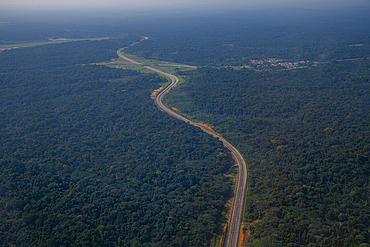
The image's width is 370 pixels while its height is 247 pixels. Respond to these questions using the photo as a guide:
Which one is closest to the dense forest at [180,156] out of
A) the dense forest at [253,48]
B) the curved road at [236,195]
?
the curved road at [236,195]

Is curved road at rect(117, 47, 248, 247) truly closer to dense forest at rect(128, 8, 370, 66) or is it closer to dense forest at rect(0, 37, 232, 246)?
dense forest at rect(0, 37, 232, 246)

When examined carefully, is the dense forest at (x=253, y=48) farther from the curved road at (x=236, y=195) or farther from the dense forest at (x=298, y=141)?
the curved road at (x=236, y=195)

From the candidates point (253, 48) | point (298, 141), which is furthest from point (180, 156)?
point (253, 48)

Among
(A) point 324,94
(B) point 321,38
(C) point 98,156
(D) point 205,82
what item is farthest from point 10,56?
(B) point 321,38

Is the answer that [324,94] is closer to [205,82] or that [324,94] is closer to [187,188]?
[205,82]

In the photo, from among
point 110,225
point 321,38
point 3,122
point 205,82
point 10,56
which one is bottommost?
point 110,225

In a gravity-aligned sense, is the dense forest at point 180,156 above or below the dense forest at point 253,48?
below

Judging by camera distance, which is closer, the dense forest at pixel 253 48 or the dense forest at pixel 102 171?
the dense forest at pixel 102 171
